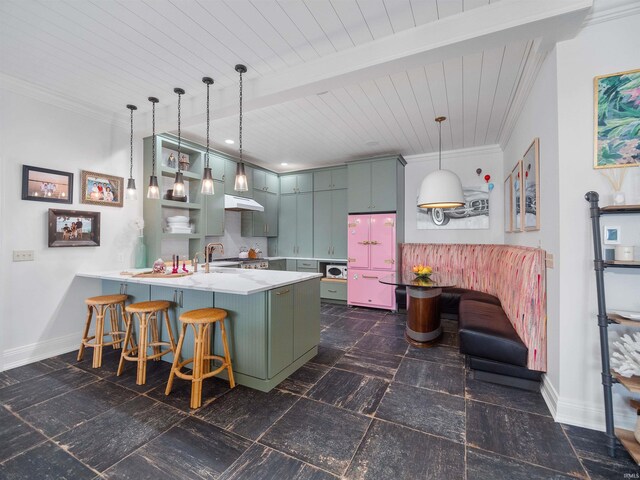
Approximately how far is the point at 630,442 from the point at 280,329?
226 centimetres

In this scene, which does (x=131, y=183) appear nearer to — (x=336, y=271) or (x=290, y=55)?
(x=290, y=55)

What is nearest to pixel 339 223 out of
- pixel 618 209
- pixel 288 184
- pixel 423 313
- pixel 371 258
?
pixel 371 258

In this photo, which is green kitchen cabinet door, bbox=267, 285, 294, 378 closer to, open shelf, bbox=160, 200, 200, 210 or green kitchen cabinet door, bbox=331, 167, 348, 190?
open shelf, bbox=160, 200, 200, 210

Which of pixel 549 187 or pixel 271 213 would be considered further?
pixel 271 213

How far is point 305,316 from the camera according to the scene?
2.77m

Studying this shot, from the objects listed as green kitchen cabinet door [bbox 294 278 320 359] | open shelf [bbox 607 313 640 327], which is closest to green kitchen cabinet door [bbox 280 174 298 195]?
green kitchen cabinet door [bbox 294 278 320 359]

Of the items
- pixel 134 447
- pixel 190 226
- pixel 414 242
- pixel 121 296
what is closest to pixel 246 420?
pixel 134 447

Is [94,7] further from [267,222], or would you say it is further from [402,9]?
[267,222]

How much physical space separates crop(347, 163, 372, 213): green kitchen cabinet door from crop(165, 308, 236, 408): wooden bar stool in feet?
10.5

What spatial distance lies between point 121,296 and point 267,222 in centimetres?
316

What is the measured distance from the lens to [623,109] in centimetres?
171

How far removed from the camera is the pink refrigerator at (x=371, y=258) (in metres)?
4.65

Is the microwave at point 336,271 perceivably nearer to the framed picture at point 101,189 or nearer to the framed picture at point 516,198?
the framed picture at point 516,198

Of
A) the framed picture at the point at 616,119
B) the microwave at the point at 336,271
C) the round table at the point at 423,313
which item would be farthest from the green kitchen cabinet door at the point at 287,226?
the framed picture at the point at 616,119
